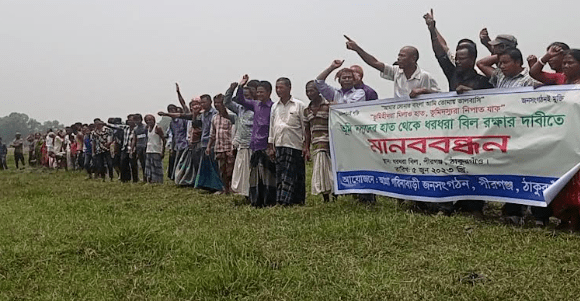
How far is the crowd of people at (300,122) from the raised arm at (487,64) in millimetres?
10

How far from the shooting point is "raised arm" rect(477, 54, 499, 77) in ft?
17.8

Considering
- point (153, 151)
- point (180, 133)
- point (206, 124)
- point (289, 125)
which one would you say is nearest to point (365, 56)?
point (289, 125)

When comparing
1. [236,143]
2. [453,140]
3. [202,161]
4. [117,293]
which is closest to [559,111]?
[453,140]

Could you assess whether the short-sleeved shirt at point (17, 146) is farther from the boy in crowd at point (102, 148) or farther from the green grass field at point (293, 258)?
the green grass field at point (293, 258)

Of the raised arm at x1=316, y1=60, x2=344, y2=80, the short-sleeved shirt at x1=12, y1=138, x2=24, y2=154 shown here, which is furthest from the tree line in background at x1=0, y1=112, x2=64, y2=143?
the raised arm at x1=316, y1=60, x2=344, y2=80

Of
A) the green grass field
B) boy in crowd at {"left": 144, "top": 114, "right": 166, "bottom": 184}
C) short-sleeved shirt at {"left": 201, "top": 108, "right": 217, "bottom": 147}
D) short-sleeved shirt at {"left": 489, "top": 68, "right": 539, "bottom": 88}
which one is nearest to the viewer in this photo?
the green grass field

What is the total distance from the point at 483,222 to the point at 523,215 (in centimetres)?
45

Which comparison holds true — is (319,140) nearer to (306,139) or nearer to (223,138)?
(306,139)

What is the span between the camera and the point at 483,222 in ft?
15.9

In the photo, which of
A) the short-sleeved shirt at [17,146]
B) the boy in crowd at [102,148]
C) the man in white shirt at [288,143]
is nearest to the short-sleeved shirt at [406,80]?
the man in white shirt at [288,143]

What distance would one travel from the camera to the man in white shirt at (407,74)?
5.67 metres

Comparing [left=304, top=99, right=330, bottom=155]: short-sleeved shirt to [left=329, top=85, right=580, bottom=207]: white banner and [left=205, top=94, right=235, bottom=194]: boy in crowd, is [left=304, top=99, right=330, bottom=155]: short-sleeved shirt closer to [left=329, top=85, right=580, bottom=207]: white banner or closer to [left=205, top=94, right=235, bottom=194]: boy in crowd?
[left=329, top=85, right=580, bottom=207]: white banner

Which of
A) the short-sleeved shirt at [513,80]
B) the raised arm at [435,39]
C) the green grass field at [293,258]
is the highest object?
the raised arm at [435,39]

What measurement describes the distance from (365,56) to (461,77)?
1158 mm
